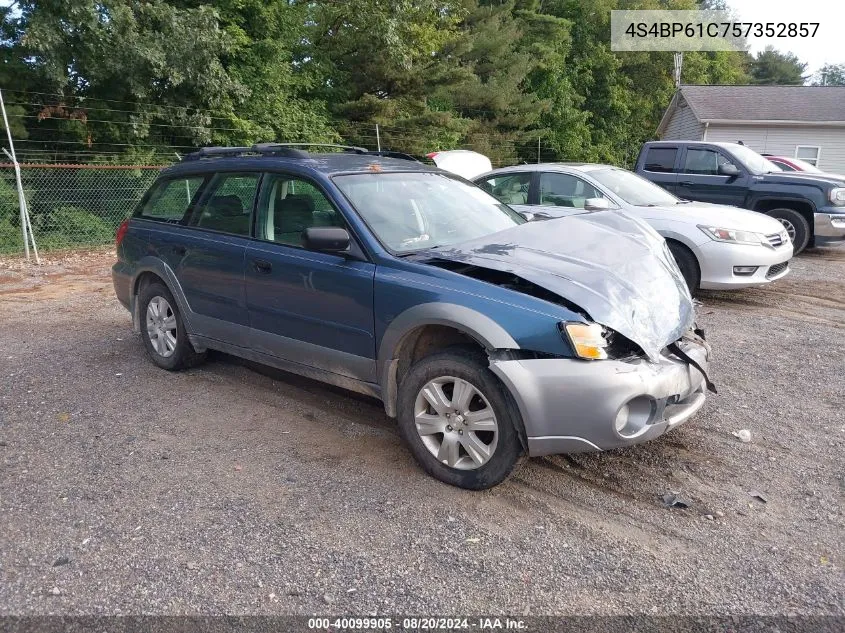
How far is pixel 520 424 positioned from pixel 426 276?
0.95m

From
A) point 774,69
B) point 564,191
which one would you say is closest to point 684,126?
point 564,191

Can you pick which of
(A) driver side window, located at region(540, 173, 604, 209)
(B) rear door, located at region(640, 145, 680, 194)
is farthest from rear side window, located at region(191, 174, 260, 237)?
(B) rear door, located at region(640, 145, 680, 194)

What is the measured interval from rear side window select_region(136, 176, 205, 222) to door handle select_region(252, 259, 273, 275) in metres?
1.13

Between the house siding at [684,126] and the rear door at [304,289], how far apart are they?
1036 inches

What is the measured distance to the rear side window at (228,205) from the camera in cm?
480

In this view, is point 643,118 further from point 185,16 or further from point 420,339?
point 420,339

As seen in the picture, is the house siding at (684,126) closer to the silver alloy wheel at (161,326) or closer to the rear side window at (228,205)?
the rear side window at (228,205)

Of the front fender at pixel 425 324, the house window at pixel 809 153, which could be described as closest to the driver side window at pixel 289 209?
the front fender at pixel 425 324

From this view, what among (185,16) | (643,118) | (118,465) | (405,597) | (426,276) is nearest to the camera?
(405,597)

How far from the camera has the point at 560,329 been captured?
10.7 feet

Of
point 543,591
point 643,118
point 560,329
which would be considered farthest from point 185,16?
point 643,118

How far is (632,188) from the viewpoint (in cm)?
848

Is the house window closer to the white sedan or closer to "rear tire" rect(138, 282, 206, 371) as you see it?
the white sedan

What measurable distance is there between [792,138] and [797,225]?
18.5 m
